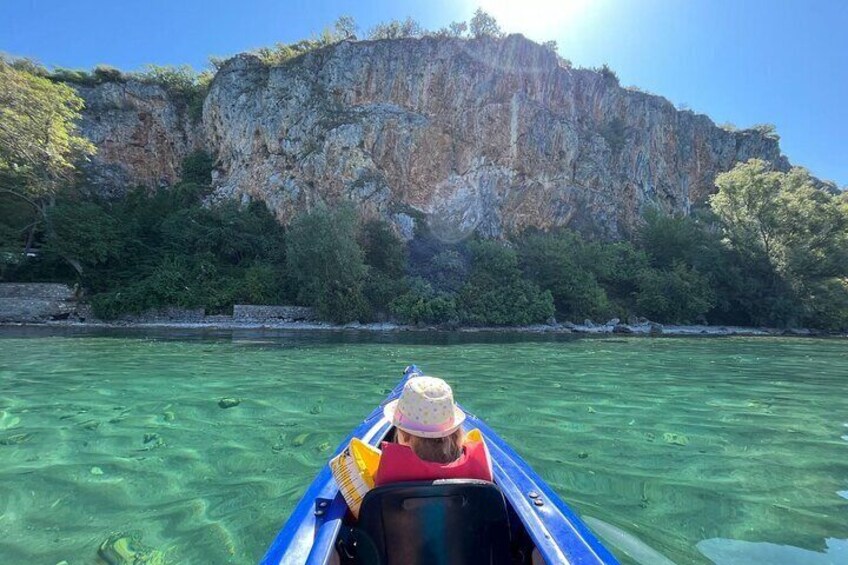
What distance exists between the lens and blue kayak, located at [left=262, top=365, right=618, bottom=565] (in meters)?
1.80

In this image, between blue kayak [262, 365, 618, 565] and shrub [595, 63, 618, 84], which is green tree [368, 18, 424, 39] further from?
blue kayak [262, 365, 618, 565]

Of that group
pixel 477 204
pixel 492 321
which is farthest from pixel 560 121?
pixel 492 321

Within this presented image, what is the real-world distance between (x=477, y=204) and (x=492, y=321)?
47.1 feet

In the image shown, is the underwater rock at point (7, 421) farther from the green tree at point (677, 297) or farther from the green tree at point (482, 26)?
the green tree at point (482, 26)

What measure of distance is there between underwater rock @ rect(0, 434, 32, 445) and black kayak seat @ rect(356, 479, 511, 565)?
4.83m

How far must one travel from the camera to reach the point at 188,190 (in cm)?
3584

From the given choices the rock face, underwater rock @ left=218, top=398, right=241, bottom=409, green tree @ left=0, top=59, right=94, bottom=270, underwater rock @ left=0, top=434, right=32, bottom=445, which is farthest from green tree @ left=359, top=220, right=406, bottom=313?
underwater rock @ left=0, top=434, right=32, bottom=445

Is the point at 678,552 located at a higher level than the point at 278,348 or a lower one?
higher

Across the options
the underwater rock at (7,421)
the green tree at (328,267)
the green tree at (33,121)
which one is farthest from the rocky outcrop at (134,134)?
the underwater rock at (7,421)

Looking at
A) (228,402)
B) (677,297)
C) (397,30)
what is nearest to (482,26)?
(397,30)

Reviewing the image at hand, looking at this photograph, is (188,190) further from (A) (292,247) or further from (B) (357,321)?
(B) (357,321)

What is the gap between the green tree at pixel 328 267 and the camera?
1012 inches

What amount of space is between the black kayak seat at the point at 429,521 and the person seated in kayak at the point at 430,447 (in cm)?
9

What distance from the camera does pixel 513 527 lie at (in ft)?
7.26
